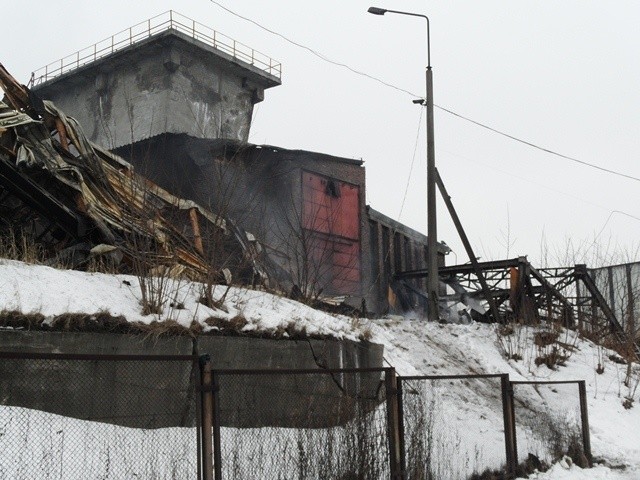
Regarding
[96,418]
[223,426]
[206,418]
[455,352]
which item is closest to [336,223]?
[455,352]

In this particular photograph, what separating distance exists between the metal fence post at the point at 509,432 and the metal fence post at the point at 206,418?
5.25 metres

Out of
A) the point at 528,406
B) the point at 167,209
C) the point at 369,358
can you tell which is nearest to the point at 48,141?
the point at 167,209

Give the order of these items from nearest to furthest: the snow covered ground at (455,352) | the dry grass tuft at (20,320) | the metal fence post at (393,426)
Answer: the metal fence post at (393,426)
the dry grass tuft at (20,320)
the snow covered ground at (455,352)

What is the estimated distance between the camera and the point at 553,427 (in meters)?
11.7

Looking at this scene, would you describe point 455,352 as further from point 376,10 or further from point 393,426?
point 393,426

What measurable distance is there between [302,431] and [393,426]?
128 centimetres

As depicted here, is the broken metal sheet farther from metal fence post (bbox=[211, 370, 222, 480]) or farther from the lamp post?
the lamp post

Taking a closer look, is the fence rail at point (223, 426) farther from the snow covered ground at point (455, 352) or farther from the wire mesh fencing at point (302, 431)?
the snow covered ground at point (455, 352)

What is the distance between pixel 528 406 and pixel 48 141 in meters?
9.45

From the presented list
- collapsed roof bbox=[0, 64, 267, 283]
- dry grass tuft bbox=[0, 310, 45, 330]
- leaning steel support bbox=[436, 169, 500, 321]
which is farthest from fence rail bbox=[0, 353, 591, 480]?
leaning steel support bbox=[436, 169, 500, 321]

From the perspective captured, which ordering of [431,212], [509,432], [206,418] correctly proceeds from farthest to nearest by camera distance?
[431,212] → [509,432] → [206,418]

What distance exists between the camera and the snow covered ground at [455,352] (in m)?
9.73

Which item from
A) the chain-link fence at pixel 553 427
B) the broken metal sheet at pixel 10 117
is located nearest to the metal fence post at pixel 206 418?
the chain-link fence at pixel 553 427

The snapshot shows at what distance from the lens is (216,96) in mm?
36656
